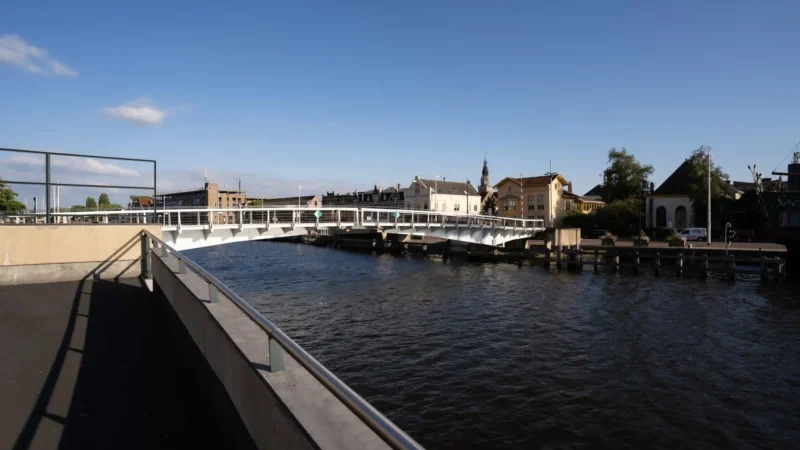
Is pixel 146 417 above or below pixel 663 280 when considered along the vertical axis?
above

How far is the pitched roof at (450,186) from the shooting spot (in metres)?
97.2

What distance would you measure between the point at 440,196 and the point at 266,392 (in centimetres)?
9261

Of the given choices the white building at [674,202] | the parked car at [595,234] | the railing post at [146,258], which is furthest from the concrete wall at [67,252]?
the white building at [674,202]

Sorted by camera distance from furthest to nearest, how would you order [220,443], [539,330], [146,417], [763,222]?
[763,222] < [539,330] < [146,417] < [220,443]

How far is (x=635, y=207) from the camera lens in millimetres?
62844

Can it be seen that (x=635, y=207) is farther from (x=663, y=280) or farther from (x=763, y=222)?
(x=663, y=280)

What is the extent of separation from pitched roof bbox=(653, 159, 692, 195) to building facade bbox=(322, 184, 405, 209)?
51.1 meters

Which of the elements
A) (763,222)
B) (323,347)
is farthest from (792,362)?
(763,222)

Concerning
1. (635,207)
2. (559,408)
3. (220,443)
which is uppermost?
(635,207)

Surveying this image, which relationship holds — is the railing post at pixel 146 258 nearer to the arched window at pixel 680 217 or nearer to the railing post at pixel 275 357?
the railing post at pixel 275 357

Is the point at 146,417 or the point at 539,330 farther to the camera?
the point at 539,330

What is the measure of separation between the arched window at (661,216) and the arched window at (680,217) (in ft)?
5.05

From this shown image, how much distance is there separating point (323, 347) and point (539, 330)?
9046mm

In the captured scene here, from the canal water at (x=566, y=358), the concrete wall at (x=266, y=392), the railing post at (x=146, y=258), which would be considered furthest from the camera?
the canal water at (x=566, y=358)
